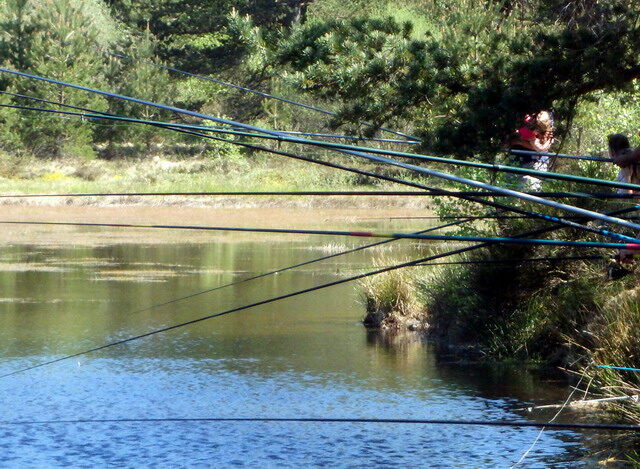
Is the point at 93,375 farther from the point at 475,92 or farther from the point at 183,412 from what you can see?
the point at 475,92

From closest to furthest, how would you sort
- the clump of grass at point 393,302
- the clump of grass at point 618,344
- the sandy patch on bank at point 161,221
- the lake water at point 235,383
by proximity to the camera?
the clump of grass at point 618,344
the lake water at point 235,383
the clump of grass at point 393,302
the sandy patch on bank at point 161,221

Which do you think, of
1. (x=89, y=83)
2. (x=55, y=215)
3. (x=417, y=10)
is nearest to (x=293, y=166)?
(x=89, y=83)

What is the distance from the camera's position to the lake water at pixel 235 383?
841cm

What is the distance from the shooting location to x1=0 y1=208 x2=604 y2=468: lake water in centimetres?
841

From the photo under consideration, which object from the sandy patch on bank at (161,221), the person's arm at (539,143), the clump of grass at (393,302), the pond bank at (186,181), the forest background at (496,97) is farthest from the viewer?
the pond bank at (186,181)

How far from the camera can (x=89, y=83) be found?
35750 mm

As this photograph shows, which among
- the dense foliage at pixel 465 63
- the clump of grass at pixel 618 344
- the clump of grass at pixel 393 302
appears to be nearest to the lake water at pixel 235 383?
the clump of grass at pixel 393 302

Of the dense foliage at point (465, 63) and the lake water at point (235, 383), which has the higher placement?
the dense foliage at point (465, 63)

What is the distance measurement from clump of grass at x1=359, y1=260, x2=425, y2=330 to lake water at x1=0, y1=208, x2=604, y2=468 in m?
0.29

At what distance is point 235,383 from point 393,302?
357 centimetres

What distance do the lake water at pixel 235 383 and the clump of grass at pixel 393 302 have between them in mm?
294

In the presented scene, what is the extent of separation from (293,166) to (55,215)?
459 inches

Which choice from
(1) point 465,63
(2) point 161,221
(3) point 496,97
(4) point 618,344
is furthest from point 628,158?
(2) point 161,221

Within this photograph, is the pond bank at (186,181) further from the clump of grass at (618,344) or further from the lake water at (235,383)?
the clump of grass at (618,344)
